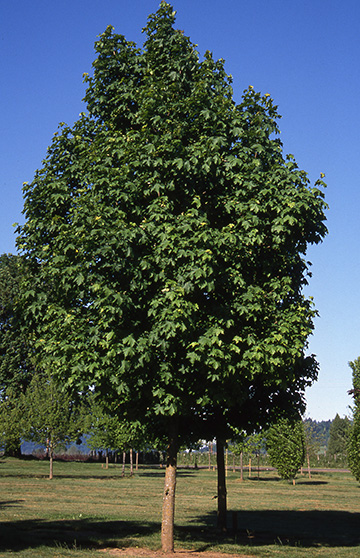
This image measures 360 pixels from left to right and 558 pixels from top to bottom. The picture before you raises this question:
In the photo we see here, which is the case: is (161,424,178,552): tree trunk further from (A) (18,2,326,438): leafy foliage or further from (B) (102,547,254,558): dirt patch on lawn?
(A) (18,2,326,438): leafy foliage

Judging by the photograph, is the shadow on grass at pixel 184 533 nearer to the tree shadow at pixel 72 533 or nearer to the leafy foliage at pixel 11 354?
the tree shadow at pixel 72 533

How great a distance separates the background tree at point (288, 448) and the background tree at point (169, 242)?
3887 centimetres

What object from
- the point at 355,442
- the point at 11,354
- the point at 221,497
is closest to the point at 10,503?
the point at 221,497

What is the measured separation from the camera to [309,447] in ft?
241

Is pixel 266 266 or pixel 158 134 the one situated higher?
pixel 158 134

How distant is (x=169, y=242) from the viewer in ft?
44.9

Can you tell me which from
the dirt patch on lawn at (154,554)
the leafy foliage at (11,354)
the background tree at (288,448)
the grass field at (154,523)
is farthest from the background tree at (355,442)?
the leafy foliage at (11,354)

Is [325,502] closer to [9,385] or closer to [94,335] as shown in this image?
[94,335]

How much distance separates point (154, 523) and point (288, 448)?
34.1 m

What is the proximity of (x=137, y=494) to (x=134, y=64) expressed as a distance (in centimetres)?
2769

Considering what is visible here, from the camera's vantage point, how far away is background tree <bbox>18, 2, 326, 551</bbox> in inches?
539

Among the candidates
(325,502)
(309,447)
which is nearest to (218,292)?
(325,502)

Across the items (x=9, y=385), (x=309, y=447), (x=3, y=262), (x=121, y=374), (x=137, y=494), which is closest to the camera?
(x=121, y=374)

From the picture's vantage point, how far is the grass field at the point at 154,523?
15930mm
